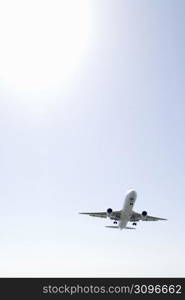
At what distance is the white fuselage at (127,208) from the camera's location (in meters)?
96.8

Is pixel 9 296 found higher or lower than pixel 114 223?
lower

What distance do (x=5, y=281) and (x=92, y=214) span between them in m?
43.6

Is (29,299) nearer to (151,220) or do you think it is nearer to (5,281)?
(5,281)

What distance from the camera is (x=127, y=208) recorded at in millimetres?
101750

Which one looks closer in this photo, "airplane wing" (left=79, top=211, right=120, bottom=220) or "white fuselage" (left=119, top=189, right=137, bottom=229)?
"white fuselage" (left=119, top=189, right=137, bottom=229)

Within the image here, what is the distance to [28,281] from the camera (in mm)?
73562

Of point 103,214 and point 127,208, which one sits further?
point 103,214

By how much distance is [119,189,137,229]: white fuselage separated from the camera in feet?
318

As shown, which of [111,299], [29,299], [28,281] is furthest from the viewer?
[28,281]

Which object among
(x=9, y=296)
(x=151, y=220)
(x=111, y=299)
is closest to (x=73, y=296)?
(x=111, y=299)

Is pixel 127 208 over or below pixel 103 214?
over

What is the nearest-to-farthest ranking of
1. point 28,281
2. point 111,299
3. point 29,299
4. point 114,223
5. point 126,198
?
point 111,299 → point 29,299 → point 28,281 → point 126,198 → point 114,223

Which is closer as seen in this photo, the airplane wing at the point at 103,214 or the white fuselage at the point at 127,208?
the white fuselage at the point at 127,208

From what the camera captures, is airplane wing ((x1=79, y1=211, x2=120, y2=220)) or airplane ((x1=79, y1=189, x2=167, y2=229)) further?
airplane wing ((x1=79, y1=211, x2=120, y2=220))
